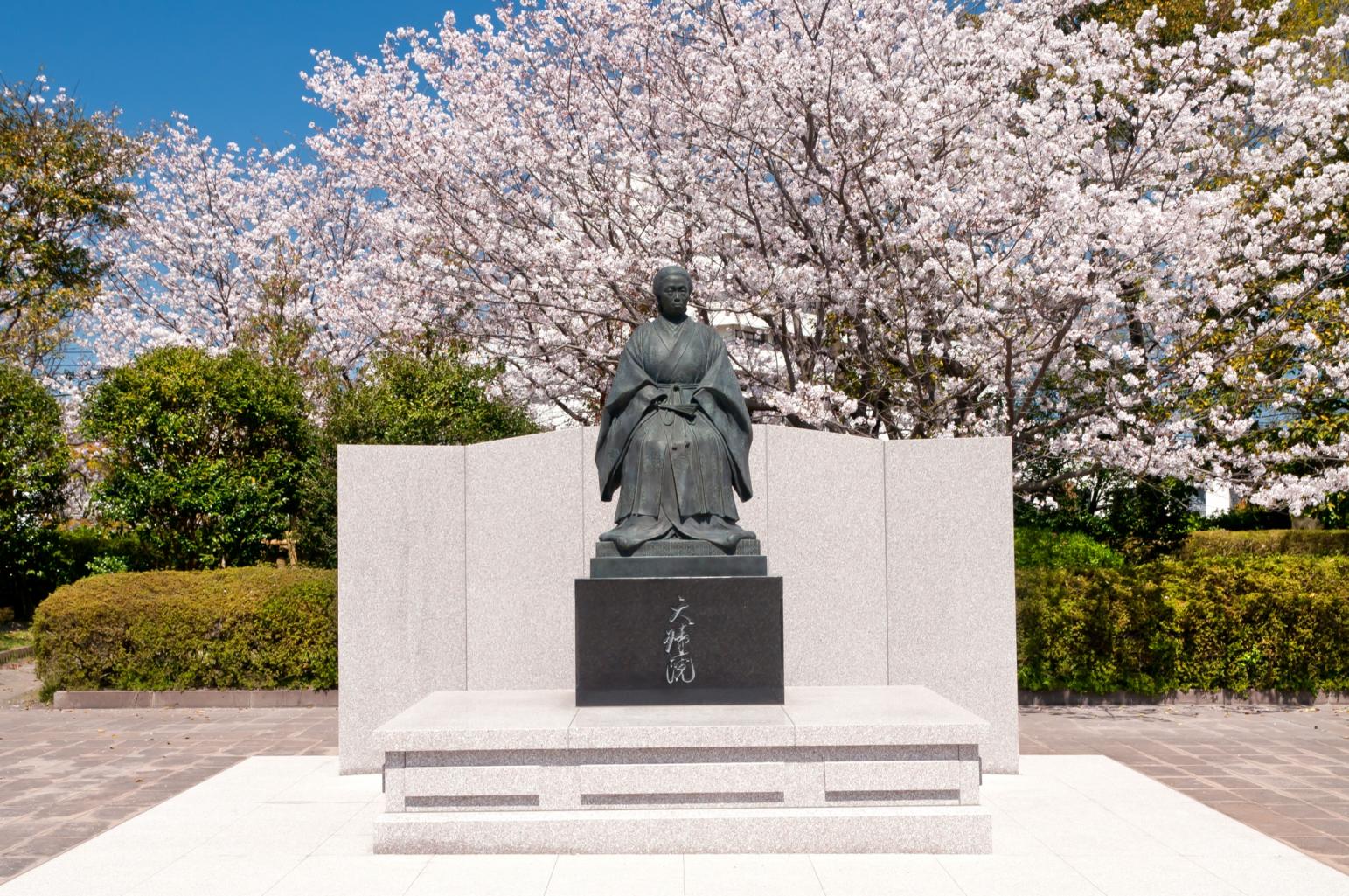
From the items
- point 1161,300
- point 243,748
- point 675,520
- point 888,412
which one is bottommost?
point 243,748

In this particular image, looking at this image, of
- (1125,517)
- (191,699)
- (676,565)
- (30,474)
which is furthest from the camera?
(30,474)

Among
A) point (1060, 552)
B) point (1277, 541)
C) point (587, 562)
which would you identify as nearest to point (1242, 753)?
point (1060, 552)

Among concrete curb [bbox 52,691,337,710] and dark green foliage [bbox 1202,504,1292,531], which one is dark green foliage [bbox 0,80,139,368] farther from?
dark green foliage [bbox 1202,504,1292,531]

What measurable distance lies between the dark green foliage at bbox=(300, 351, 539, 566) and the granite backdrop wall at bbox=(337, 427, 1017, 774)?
3.83 m

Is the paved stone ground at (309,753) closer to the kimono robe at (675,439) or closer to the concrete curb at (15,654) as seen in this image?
the concrete curb at (15,654)

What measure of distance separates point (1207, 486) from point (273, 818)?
9.21 m

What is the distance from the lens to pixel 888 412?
1151cm

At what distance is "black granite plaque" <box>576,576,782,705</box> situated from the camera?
635cm

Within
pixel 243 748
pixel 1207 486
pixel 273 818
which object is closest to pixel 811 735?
pixel 273 818

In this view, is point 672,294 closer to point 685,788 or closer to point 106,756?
point 685,788

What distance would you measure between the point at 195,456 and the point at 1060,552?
32.5ft

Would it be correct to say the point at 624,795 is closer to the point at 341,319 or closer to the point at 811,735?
the point at 811,735

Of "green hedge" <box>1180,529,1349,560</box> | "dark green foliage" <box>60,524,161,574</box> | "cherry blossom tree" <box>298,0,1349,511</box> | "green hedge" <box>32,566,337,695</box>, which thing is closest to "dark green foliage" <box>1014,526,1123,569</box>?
"cherry blossom tree" <box>298,0,1349,511</box>

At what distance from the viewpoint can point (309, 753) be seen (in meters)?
8.23
